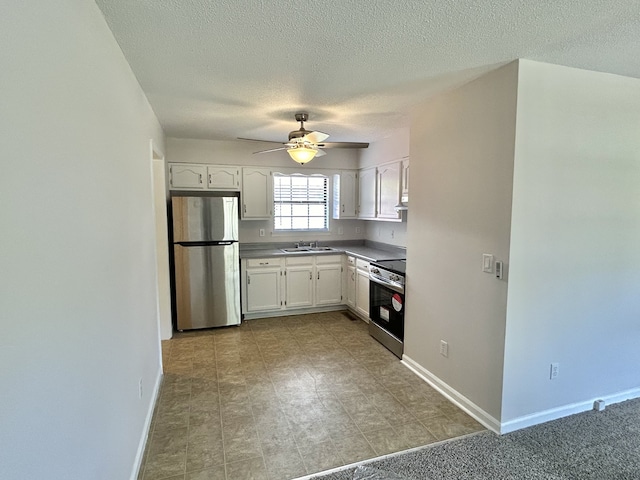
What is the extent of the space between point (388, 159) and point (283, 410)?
3.18m

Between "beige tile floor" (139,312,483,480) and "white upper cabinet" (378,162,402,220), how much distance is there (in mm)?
1618

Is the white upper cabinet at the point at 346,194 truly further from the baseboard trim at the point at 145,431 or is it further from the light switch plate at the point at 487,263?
the baseboard trim at the point at 145,431

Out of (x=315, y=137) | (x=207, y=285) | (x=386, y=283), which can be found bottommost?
(x=207, y=285)

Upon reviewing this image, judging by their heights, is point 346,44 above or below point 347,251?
above

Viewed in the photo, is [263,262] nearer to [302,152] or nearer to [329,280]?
[329,280]

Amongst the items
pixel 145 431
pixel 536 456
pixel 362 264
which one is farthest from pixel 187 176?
pixel 536 456

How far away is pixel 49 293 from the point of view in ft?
3.27

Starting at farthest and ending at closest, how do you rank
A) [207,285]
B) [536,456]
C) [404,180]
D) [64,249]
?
1. [207,285]
2. [404,180]
3. [536,456]
4. [64,249]

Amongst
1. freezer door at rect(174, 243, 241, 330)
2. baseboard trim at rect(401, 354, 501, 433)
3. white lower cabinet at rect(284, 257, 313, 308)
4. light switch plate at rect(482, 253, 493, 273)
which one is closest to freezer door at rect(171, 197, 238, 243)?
freezer door at rect(174, 243, 241, 330)

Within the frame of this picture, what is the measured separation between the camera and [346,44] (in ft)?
6.29

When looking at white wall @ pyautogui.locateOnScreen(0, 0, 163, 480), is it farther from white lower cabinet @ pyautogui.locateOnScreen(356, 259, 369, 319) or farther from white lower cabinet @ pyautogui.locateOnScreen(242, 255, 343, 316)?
white lower cabinet @ pyautogui.locateOnScreen(356, 259, 369, 319)

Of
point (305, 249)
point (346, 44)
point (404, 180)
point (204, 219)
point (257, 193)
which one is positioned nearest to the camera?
point (346, 44)

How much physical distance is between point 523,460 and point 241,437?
1.76m

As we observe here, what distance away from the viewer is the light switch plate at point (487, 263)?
2.37 m
